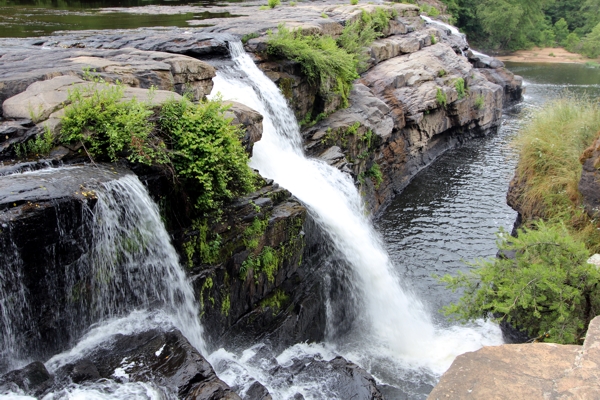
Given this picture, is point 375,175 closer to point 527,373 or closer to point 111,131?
point 111,131

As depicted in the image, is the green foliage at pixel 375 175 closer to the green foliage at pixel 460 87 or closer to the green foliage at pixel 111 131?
the green foliage at pixel 460 87

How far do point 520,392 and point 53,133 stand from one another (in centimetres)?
630

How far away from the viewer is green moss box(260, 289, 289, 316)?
8219 mm

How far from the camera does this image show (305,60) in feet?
45.7

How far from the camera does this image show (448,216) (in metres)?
Result: 14.0

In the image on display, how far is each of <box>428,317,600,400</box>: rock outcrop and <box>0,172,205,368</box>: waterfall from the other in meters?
4.29

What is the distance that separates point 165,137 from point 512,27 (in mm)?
45700

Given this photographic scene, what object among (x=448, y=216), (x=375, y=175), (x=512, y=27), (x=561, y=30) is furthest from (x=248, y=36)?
(x=561, y=30)

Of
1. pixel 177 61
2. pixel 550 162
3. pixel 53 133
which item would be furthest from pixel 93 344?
pixel 550 162

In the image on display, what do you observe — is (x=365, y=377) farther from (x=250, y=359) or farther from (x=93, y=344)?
(x=93, y=344)

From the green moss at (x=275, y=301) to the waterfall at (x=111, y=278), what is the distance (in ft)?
4.54

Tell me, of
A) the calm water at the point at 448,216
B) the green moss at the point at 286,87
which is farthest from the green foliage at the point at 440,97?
the green moss at the point at 286,87

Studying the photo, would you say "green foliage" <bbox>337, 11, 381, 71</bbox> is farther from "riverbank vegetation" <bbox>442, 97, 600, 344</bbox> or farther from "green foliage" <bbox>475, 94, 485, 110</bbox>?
"riverbank vegetation" <bbox>442, 97, 600, 344</bbox>

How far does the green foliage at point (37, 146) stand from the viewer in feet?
21.4
